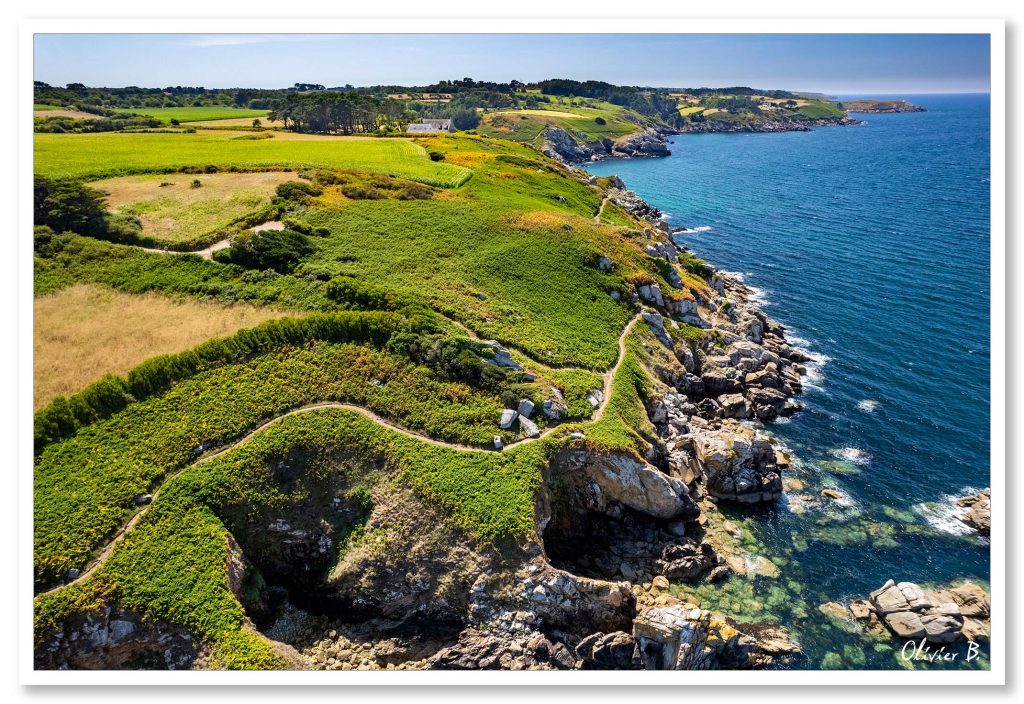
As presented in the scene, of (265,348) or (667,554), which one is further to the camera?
(265,348)

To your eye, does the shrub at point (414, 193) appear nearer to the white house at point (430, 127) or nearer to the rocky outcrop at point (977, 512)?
the rocky outcrop at point (977, 512)

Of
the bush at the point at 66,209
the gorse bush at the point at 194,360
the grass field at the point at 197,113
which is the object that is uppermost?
the grass field at the point at 197,113

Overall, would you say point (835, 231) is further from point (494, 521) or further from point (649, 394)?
point (494, 521)

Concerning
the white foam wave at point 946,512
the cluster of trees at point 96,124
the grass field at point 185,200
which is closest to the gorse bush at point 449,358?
the grass field at point 185,200

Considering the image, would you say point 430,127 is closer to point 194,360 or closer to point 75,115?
point 75,115

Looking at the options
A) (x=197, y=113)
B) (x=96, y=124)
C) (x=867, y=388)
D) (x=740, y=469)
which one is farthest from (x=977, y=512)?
(x=197, y=113)

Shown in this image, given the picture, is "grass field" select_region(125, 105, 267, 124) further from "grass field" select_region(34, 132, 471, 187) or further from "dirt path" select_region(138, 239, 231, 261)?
"dirt path" select_region(138, 239, 231, 261)
